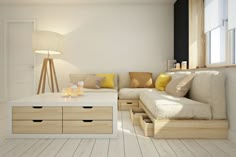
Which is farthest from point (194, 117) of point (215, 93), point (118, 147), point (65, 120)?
point (65, 120)

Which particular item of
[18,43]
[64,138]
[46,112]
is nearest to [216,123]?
[64,138]

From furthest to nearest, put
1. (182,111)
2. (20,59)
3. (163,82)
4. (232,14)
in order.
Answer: (20,59), (163,82), (232,14), (182,111)

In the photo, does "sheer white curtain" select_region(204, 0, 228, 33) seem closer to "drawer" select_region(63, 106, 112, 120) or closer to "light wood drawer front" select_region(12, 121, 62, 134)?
"drawer" select_region(63, 106, 112, 120)

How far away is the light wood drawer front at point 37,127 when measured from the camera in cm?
233

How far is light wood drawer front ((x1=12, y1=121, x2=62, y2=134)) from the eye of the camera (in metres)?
2.33

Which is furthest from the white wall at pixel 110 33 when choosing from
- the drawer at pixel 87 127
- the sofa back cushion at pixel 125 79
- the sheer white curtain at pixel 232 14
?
the drawer at pixel 87 127

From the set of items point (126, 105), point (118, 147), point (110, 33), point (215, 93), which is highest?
point (110, 33)

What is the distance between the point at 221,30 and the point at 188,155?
198cm

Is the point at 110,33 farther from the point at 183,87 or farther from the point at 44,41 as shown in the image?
the point at 183,87

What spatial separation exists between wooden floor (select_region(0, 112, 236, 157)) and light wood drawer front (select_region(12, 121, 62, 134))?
0.11 m

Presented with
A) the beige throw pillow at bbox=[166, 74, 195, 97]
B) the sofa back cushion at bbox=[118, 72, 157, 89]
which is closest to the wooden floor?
the beige throw pillow at bbox=[166, 74, 195, 97]

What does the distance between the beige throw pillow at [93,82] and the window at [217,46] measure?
2.30 m

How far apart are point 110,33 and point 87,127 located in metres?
3.24

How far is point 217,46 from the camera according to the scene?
10.2 ft
